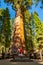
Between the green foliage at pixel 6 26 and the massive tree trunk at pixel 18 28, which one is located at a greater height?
the green foliage at pixel 6 26

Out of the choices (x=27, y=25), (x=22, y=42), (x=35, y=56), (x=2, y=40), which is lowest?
(x=35, y=56)

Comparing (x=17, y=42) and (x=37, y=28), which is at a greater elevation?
(x=37, y=28)

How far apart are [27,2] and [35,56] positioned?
328 inches

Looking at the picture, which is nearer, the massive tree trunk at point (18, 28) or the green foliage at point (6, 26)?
the massive tree trunk at point (18, 28)

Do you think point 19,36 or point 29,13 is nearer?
point 19,36

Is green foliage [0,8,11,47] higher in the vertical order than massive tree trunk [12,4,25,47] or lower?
higher

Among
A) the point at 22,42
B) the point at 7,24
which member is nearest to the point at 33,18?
the point at 7,24

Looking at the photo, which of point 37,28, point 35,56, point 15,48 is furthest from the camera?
point 37,28

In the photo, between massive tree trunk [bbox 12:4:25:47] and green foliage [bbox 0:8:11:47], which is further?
green foliage [bbox 0:8:11:47]

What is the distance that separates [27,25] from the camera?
159ft

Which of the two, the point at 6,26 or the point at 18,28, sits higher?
the point at 6,26

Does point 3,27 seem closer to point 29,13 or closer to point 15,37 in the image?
point 29,13

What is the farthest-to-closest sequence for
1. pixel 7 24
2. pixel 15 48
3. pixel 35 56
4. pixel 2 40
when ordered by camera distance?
pixel 2 40, pixel 7 24, pixel 15 48, pixel 35 56

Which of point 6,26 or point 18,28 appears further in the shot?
point 6,26
